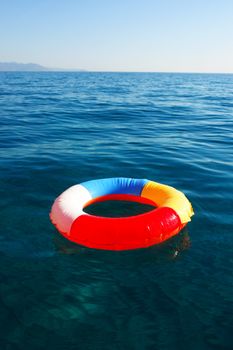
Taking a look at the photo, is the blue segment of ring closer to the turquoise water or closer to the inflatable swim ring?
the inflatable swim ring

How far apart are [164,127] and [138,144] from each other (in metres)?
3.20

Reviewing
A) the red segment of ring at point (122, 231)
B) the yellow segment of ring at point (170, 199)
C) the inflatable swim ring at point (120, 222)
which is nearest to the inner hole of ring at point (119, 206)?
the yellow segment of ring at point (170, 199)

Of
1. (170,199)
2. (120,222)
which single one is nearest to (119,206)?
(170,199)

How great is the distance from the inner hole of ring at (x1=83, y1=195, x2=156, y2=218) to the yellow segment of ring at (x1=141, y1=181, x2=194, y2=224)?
17 centimetres

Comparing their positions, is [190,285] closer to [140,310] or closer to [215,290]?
[215,290]

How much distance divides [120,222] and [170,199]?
1146mm

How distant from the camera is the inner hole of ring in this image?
17.9 feet

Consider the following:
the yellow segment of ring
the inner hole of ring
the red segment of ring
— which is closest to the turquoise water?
the inner hole of ring

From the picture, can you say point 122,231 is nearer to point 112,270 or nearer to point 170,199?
point 112,270

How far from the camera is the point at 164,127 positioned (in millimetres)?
12695

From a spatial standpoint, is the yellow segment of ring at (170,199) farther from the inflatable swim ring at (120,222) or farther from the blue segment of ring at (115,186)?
the blue segment of ring at (115,186)

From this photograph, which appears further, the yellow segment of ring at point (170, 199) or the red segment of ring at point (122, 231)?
the yellow segment of ring at point (170, 199)

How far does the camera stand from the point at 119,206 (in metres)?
5.70

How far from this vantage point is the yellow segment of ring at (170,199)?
182 inches
